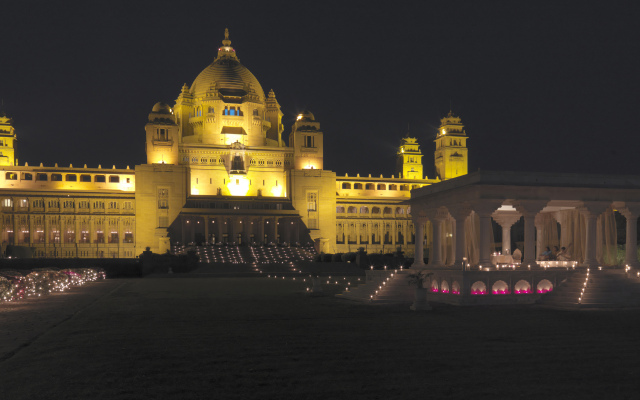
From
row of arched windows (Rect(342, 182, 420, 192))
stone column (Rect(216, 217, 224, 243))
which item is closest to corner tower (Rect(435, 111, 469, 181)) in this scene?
row of arched windows (Rect(342, 182, 420, 192))

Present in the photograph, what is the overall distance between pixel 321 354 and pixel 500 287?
14.4 m

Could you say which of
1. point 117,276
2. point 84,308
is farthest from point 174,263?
point 84,308

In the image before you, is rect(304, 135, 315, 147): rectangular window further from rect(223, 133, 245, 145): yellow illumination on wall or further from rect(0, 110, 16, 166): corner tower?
rect(0, 110, 16, 166): corner tower

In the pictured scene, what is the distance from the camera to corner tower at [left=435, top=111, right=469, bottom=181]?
4085 inches

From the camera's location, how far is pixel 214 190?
3816 inches

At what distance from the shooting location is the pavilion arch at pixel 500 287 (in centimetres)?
2695

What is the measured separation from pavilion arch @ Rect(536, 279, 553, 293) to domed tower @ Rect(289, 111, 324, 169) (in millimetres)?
73468

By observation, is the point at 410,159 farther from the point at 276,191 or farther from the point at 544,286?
the point at 544,286

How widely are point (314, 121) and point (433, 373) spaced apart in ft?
301

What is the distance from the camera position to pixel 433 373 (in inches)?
491

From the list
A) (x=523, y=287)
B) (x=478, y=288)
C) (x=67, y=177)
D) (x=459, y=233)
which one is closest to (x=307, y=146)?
(x=67, y=177)

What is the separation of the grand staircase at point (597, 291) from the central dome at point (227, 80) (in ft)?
267

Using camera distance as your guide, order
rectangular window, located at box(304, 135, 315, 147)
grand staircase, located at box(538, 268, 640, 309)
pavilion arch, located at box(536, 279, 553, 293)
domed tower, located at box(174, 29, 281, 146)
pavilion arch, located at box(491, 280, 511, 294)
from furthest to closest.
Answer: domed tower, located at box(174, 29, 281, 146), rectangular window, located at box(304, 135, 315, 147), pavilion arch, located at box(536, 279, 553, 293), pavilion arch, located at box(491, 280, 511, 294), grand staircase, located at box(538, 268, 640, 309)

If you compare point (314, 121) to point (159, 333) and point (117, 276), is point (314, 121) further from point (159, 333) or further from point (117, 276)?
point (159, 333)
